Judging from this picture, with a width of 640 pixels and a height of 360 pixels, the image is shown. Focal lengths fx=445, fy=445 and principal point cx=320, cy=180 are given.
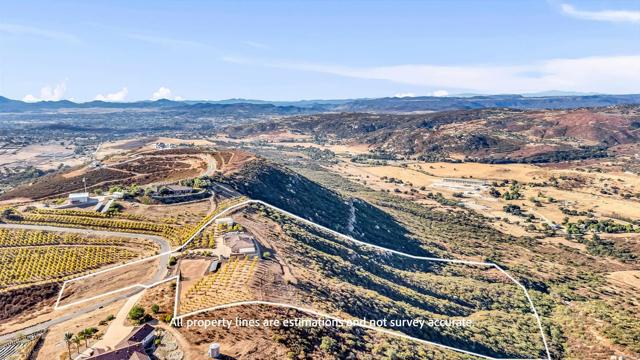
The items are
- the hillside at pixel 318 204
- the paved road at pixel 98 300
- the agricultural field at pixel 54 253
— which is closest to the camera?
the paved road at pixel 98 300

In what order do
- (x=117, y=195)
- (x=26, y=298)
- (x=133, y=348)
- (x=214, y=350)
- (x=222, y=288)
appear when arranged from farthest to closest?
(x=117, y=195), (x=26, y=298), (x=222, y=288), (x=133, y=348), (x=214, y=350)

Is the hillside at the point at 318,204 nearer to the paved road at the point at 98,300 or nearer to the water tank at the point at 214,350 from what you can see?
the paved road at the point at 98,300

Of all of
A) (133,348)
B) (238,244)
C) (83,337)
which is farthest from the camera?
(238,244)

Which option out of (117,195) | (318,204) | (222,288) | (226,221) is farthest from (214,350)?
(318,204)

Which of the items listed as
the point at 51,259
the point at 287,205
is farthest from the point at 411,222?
the point at 51,259

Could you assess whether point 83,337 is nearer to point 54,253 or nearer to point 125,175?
point 54,253

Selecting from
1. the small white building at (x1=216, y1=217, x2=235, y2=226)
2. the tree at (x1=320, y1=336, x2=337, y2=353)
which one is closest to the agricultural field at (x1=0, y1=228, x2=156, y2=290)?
the small white building at (x1=216, y1=217, x2=235, y2=226)

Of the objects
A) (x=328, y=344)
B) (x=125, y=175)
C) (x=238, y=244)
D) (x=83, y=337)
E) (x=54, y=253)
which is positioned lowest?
(x=328, y=344)

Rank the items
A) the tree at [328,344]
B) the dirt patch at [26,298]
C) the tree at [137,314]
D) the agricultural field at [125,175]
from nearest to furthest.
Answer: the tree at [328,344] → the tree at [137,314] → the dirt patch at [26,298] → the agricultural field at [125,175]

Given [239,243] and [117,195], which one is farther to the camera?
[117,195]

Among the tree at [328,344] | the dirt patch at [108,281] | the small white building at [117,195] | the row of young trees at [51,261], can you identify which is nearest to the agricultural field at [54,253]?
the row of young trees at [51,261]

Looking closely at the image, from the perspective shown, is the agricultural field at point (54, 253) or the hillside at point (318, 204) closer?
the agricultural field at point (54, 253)
